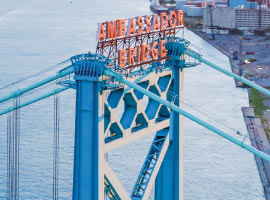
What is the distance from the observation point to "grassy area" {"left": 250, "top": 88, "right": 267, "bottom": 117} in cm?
6581

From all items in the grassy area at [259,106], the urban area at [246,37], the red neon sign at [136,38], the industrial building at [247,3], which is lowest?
the grassy area at [259,106]

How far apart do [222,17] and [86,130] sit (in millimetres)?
126652

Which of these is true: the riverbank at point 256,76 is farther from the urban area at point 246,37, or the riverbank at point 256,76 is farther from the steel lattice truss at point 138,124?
the steel lattice truss at point 138,124

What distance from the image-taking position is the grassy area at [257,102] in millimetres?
65806

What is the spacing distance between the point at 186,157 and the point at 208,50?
62.1m

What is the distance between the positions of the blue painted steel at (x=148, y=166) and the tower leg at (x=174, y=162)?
0.95 ft

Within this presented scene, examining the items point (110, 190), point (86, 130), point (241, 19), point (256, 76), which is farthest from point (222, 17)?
point (86, 130)

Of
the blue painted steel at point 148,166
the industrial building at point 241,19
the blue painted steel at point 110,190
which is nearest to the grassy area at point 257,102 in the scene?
the blue painted steel at point 148,166

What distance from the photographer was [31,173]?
40531 mm

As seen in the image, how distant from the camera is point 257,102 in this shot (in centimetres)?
6975

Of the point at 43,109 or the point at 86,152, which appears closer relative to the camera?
the point at 86,152

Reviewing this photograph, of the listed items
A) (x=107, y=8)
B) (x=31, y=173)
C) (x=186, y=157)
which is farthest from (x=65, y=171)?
(x=107, y=8)

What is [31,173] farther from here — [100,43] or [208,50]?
[208,50]

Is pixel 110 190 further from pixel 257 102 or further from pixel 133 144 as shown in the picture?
pixel 257 102
